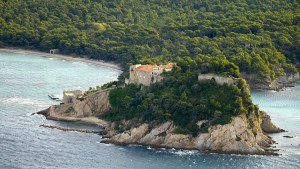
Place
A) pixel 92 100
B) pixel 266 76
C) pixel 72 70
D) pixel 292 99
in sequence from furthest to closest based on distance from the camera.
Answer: pixel 72 70 < pixel 266 76 < pixel 292 99 < pixel 92 100

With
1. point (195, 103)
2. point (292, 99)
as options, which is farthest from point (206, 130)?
point (292, 99)

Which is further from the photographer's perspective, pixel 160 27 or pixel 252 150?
pixel 160 27

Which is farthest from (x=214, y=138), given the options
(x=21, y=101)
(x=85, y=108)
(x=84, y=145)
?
(x=21, y=101)

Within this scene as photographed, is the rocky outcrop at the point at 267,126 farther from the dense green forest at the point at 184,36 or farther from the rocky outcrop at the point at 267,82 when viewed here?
the dense green forest at the point at 184,36

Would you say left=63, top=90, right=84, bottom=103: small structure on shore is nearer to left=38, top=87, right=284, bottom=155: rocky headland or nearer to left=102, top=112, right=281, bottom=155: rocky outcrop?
left=38, top=87, right=284, bottom=155: rocky headland

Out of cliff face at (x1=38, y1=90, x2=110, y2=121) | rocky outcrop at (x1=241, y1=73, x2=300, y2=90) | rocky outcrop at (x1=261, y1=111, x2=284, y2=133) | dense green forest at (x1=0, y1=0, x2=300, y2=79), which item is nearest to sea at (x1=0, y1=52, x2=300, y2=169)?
rocky outcrop at (x1=261, y1=111, x2=284, y2=133)

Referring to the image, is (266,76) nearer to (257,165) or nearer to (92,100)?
(92,100)
